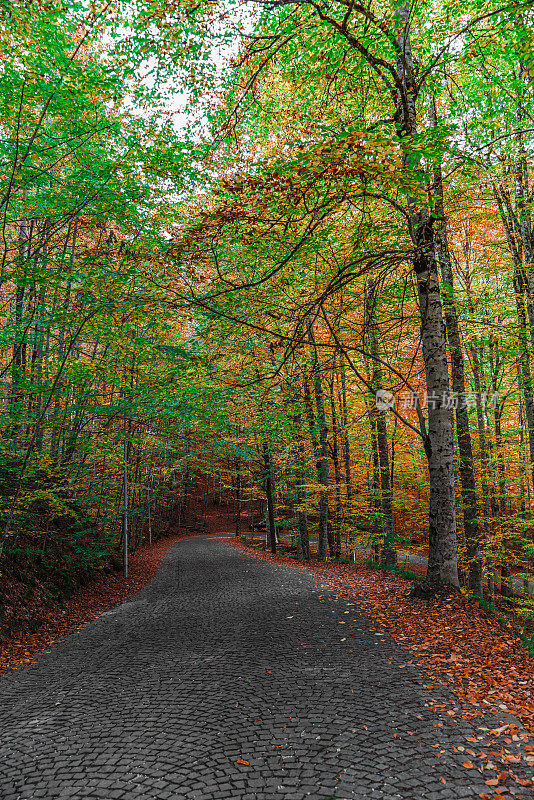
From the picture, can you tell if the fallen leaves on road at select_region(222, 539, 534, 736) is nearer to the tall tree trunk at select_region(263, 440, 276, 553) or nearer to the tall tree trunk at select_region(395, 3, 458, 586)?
the tall tree trunk at select_region(395, 3, 458, 586)

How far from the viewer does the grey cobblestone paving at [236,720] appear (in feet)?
8.83

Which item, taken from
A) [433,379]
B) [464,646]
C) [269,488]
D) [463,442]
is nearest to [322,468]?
[269,488]

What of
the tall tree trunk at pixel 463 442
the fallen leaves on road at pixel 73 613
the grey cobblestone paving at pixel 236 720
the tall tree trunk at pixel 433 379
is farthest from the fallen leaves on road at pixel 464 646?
the fallen leaves on road at pixel 73 613

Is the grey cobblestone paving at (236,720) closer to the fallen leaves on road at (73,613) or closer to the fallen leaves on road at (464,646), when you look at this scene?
the fallen leaves on road at (464,646)

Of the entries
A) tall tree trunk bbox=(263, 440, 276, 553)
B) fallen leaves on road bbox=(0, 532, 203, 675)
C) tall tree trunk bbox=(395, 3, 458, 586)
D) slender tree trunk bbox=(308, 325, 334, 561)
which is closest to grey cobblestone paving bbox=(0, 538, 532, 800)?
fallen leaves on road bbox=(0, 532, 203, 675)

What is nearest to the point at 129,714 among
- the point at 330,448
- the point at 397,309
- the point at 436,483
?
the point at 436,483

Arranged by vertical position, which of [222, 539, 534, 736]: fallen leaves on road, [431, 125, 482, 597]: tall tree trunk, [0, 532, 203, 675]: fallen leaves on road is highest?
[431, 125, 482, 597]: tall tree trunk

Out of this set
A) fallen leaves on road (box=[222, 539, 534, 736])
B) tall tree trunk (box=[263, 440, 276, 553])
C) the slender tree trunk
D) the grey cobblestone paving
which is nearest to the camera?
the grey cobblestone paving

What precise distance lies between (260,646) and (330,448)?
9.42 metres

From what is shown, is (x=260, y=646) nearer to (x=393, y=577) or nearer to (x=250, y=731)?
(x=250, y=731)

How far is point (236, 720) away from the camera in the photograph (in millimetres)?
3531

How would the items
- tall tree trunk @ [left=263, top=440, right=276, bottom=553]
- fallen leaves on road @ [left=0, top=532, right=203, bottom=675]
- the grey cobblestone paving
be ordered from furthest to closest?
tall tree trunk @ [left=263, top=440, right=276, bottom=553] → fallen leaves on road @ [left=0, top=532, right=203, bottom=675] → the grey cobblestone paving

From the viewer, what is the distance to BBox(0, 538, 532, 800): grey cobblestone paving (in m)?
2.69

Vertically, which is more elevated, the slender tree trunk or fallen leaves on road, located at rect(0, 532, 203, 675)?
the slender tree trunk
